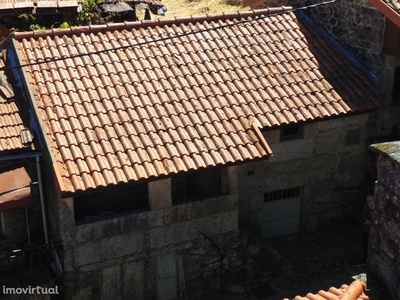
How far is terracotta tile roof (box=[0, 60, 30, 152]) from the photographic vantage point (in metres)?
9.31

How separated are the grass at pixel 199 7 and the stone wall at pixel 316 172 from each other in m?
15.6

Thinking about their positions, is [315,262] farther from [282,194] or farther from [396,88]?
[396,88]

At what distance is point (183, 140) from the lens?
9734 millimetres

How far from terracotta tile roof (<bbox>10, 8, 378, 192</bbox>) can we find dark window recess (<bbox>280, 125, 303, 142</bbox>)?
0.51 meters

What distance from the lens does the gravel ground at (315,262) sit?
35.0 feet

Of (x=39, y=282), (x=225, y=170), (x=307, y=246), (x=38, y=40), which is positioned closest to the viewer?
(x=39, y=282)

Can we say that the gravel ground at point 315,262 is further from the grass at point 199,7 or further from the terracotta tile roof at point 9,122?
the grass at point 199,7

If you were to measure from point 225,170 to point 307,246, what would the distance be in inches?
112

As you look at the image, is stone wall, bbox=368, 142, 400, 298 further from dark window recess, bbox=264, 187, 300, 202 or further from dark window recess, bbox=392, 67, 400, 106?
dark window recess, bbox=392, 67, 400, 106

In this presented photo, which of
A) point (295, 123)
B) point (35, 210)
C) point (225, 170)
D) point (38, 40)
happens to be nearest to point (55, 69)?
point (38, 40)

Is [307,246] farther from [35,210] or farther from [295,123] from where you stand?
[35,210]

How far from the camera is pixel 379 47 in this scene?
11711 millimetres

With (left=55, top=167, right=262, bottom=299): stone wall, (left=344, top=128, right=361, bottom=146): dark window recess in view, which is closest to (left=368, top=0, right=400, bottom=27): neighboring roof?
(left=344, top=128, right=361, bottom=146): dark window recess

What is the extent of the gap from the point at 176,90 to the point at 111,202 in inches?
91.9
